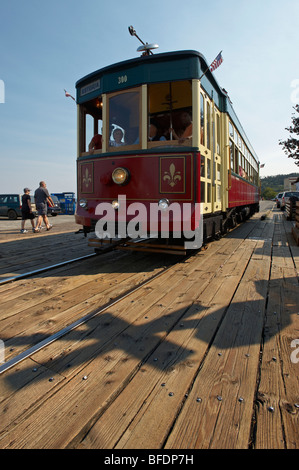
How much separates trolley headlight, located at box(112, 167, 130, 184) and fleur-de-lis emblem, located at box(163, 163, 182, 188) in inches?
22.9

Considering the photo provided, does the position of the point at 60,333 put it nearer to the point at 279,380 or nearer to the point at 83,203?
the point at 279,380

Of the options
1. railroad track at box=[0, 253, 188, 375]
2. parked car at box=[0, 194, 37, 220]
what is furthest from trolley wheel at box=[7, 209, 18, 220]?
railroad track at box=[0, 253, 188, 375]

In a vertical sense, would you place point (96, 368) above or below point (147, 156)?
below

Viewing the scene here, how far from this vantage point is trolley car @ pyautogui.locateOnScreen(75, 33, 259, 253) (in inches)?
158

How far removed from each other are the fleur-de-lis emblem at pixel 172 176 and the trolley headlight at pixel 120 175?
1.91 feet

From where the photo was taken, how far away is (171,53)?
13.1ft

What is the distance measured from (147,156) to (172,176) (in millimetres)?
484

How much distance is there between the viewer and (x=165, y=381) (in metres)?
1.59

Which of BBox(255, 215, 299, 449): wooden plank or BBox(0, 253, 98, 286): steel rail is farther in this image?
BBox(0, 253, 98, 286): steel rail

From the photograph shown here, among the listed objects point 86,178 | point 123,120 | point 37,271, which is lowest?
point 37,271

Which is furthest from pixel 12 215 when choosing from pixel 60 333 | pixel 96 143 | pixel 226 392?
pixel 226 392

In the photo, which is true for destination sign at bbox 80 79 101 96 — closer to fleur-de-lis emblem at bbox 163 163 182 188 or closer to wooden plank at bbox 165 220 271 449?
fleur-de-lis emblem at bbox 163 163 182 188
